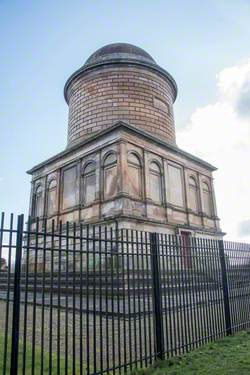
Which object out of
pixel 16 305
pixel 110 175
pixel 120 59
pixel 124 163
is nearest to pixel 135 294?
pixel 16 305

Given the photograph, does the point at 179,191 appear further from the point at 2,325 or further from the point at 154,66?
the point at 2,325

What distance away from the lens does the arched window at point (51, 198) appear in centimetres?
2305

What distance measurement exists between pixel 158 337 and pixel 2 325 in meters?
5.30

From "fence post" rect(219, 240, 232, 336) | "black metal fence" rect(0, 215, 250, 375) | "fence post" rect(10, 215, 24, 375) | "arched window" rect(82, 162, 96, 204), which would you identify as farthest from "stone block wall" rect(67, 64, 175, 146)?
"fence post" rect(10, 215, 24, 375)

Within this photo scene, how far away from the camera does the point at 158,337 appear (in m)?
5.34

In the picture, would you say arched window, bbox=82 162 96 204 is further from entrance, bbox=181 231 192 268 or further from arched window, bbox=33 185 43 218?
entrance, bbox=181 231 192 268

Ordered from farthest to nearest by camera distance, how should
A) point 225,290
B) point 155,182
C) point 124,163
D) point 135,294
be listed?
point 155,182, point 124,163, point 225,290, point 135,294

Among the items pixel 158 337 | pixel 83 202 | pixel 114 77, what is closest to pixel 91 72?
pixel 114 77

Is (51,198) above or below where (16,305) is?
above

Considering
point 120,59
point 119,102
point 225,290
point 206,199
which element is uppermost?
point 120,59

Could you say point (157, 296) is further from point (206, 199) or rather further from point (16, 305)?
point (206, 199)

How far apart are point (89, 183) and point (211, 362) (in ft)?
54.5

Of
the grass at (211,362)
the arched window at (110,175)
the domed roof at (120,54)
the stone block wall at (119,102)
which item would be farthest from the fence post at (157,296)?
the domed roof at (120,54)

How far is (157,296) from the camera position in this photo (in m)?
5.54
